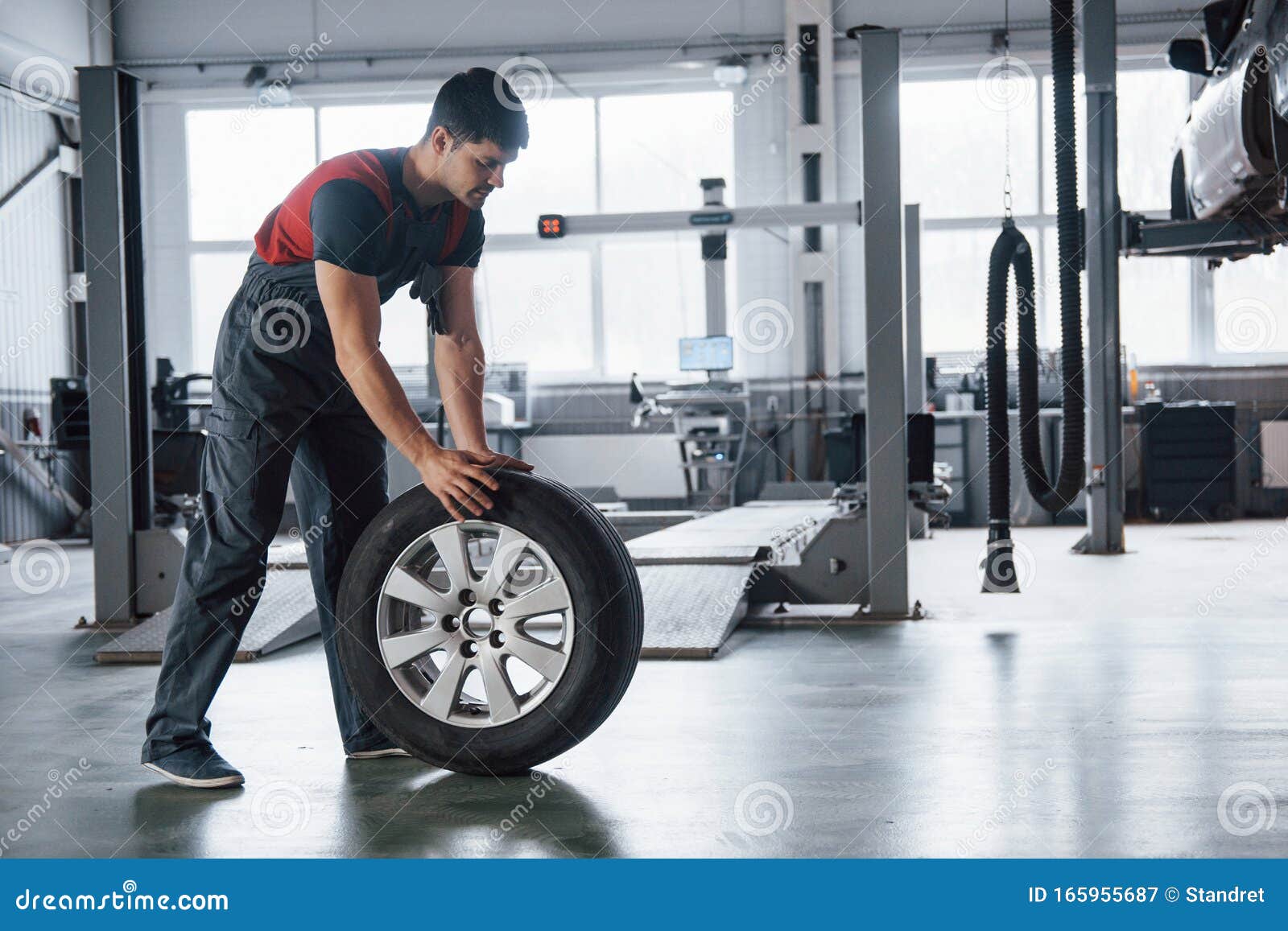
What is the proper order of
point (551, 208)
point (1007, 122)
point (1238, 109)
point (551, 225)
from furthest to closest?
point (551, 208) → point (551, 225) → point (1007, 122) → point (1238, 109)

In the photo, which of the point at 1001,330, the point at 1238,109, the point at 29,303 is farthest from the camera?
the point at 29,303

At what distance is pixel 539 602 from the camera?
2.18 metres

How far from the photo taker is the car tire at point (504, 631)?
7.12 feet

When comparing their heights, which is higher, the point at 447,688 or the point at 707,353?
the point at 707,353

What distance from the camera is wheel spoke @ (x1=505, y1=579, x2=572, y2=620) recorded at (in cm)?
217

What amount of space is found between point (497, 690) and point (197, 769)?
2.03ft

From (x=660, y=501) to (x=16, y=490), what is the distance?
18.9 feet

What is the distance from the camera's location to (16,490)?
10.2 m

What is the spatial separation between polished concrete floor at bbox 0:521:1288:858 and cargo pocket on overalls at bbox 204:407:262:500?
584 mm

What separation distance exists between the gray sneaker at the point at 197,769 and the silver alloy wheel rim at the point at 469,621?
1.23ft

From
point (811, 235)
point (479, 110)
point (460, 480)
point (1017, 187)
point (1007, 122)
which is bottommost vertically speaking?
point (460, 480)

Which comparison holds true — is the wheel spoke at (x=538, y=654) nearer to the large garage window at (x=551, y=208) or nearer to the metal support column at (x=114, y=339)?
the metal support column at (x=114, y=339)

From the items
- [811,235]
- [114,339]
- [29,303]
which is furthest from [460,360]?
[29,303]

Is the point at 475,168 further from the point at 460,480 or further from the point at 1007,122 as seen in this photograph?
the point at 1007,122
